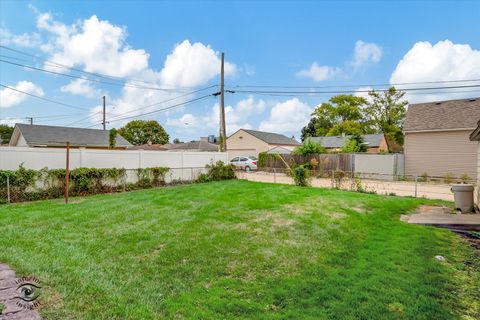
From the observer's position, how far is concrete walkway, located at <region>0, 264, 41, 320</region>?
2.67 m

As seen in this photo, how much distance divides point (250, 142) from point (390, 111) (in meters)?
20.4

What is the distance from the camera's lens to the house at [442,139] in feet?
56.3

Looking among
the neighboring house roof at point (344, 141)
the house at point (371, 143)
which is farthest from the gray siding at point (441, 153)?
the neighboring house roof at point (344, 141)

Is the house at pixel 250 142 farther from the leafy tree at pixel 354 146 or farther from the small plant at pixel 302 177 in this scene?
the small plant at pixel 302 177

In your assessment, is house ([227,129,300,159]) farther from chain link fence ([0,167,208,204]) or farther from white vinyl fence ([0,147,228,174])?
chain link fence ([0,167,208,204])

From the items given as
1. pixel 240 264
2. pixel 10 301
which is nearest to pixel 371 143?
pixel 240 264

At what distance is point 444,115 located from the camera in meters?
18.8

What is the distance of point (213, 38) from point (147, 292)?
1821 cm

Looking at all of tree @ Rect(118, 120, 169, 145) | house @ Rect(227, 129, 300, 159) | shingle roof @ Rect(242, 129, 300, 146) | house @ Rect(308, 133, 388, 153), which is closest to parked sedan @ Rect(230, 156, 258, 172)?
house @ Rect(227, 129, 300, 159)

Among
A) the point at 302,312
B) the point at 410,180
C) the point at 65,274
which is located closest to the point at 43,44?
the point at 65,274

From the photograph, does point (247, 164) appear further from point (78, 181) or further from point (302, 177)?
point (78, 181)

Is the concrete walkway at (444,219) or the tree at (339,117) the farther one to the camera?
the tree at (339,117)

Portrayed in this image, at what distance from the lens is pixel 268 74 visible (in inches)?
890

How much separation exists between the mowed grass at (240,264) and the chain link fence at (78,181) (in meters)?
2.88
